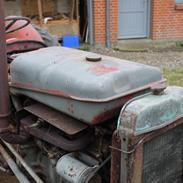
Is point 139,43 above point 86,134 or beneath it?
beneath

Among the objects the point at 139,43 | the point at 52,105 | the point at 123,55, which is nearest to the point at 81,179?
the point at 52,105

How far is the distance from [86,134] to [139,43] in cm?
963

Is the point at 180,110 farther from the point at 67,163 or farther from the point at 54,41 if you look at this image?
the point at 54,41

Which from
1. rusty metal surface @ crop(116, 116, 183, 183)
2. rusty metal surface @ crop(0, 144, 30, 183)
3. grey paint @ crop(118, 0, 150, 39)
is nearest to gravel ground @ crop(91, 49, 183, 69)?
grey paint @ crop(118, 0, 150, 39)

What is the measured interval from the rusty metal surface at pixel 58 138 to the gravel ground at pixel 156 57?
6568mm

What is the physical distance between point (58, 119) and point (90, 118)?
302 mm

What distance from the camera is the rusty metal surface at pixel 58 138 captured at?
6.89 feet

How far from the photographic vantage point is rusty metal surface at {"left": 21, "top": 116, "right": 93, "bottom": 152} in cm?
210

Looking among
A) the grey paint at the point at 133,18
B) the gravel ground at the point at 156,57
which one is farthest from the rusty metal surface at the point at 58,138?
the grey paint at the point at 133,18

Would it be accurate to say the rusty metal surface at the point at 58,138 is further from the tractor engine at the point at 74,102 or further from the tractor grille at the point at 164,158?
the tractor grille at the point at 164,158

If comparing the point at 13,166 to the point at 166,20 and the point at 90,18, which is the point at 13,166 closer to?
the point at 90,18

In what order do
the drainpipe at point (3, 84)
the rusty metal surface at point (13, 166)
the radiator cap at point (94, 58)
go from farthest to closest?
the rusty metal surface at point (13, 166), the drainpipe at point (3, 84), the radiator cap at point (94, 58)

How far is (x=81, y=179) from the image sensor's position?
2006mm

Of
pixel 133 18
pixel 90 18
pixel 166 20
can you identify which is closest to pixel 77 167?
pixel 90 18
